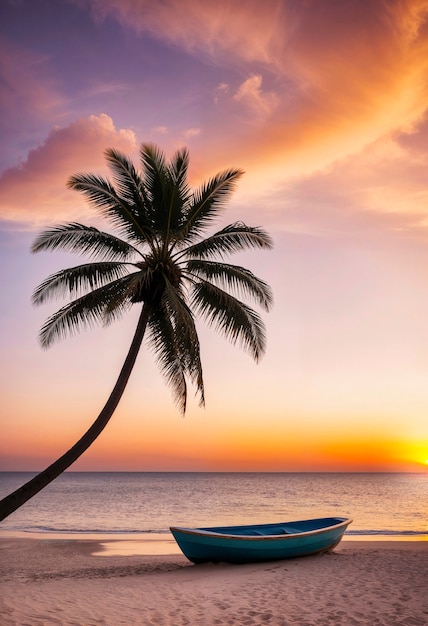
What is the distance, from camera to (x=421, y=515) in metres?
38.2

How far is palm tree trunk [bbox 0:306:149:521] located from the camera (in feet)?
26.2

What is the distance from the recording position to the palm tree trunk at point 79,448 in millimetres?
7974

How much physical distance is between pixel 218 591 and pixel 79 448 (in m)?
4.22

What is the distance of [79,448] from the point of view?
9117mm

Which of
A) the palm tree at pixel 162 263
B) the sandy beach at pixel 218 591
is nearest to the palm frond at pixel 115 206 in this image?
the palm tree at pixel 162 263

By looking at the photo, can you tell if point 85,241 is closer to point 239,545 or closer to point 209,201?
point 209,201

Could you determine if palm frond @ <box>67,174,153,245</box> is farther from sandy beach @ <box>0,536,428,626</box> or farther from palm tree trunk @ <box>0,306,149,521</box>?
sandy beach @ <box>0,536,428,626</box>

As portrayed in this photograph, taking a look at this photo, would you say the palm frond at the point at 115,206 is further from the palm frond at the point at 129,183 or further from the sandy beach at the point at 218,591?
the sandy beach at the point at 218,591

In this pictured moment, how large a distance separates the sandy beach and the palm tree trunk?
1.91m

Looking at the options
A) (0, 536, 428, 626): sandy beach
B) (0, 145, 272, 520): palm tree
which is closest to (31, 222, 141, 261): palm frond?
(0, 145, 272, 520): palm tree

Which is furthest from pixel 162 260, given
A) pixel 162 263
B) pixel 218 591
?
pixel 218 591

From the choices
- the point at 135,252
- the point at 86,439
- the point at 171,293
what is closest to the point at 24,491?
the point at 86,439

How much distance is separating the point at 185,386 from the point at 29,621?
5385 mm

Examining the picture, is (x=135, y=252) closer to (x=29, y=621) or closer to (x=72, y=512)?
(x=29, y=621)
